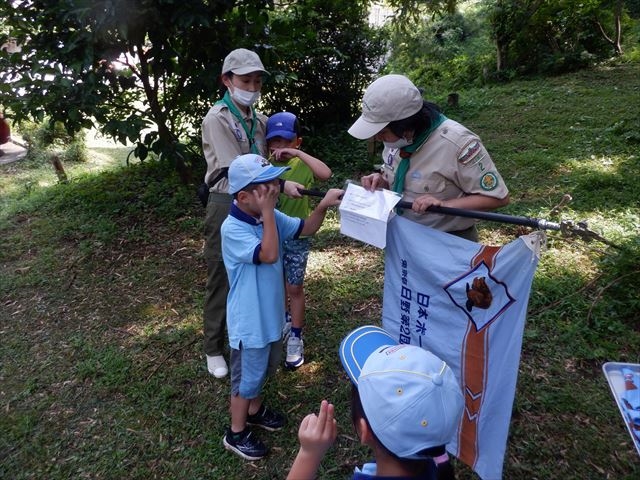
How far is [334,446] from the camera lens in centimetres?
258

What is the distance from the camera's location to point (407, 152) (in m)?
2.13

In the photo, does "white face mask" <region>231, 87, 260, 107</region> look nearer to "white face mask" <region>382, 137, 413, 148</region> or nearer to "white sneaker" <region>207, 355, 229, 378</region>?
"white face mask" <region>382, 137, 413, 148</region>

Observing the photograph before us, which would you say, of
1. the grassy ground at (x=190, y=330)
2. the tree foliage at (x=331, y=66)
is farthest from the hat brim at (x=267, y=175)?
the tree foliage at (x=331, y=66)

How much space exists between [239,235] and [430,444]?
4.07 ft

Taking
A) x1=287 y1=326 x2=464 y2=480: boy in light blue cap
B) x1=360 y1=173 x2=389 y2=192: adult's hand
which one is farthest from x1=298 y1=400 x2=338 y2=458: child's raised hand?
x1=360 y1=173 x2=389 y2=192: adult's hand

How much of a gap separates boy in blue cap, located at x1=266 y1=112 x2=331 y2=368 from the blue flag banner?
82 cm

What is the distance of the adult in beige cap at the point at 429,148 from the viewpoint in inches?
77.6

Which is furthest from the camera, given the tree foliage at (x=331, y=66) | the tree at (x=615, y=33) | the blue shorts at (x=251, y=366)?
the tree at (x=615, y=33)

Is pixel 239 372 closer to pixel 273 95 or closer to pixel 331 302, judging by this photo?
pixel 331 302

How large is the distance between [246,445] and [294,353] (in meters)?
0.76

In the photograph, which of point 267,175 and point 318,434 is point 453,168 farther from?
point 318,434

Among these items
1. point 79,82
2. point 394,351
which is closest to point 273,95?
point 79,82

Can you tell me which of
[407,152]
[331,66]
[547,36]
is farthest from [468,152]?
[547,36]

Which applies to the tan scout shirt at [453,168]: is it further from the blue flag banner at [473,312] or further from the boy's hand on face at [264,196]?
the boy's hand on face at [264,196]
